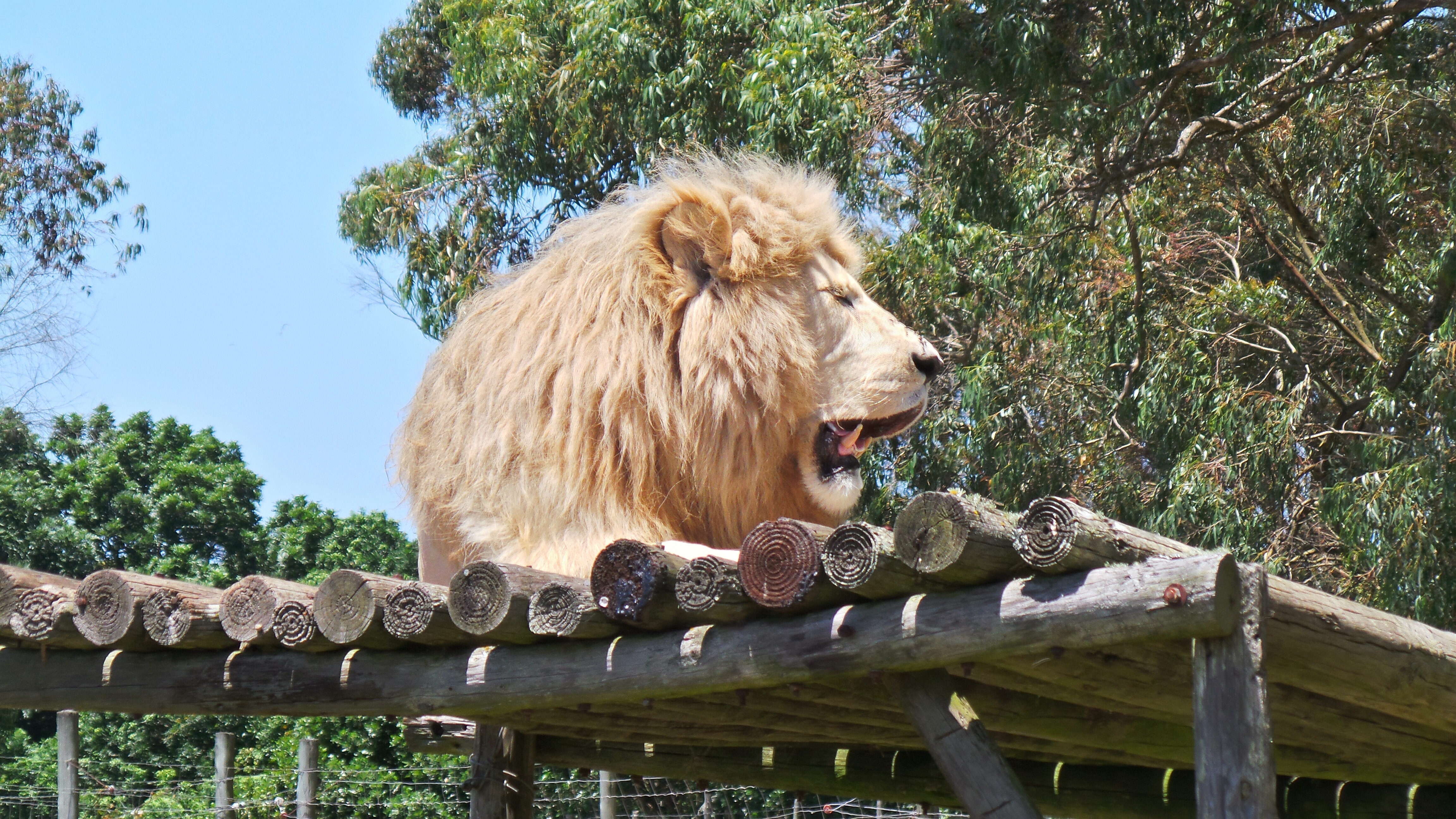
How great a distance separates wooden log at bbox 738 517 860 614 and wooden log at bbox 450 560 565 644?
0.53 m

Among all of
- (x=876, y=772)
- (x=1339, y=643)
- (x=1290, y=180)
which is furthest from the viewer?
(x=1290, y=180)

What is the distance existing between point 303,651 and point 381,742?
13.2 meters

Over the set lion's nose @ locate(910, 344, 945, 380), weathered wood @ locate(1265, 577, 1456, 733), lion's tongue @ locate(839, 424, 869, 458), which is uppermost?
lion's nose @ locate(910, 344, 945, 380)

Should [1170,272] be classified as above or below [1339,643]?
above

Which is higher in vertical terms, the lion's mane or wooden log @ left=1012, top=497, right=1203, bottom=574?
the lion's mane

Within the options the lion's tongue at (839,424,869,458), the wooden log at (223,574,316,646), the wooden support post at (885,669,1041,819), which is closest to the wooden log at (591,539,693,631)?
the wooden support post at (885,669,1041,819)

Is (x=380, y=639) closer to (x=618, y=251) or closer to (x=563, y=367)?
(x=563, y=367)

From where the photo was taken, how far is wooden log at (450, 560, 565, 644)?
10.2 ft

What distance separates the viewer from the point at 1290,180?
34.3 feet

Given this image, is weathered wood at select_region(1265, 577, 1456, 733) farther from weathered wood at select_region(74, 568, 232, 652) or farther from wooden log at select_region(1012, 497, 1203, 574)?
weathered wood at select_region(74, 568, 232, 652)

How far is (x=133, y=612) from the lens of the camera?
355cm

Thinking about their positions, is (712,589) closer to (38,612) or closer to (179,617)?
(179,617)

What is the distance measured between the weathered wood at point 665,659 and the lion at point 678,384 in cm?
45

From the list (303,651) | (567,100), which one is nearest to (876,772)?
(303,651)
